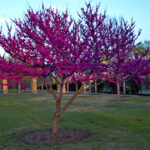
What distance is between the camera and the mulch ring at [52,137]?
295 inches

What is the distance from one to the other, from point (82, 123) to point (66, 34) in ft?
15.8

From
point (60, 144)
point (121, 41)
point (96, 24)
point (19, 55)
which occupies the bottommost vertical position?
point (60, 144)

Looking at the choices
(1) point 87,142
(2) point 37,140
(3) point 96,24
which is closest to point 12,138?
(2) point 37,140

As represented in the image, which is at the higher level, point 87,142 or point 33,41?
point 33,41

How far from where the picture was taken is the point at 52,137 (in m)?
7.80

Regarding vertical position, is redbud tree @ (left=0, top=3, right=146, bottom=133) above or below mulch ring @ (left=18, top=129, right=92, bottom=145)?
above

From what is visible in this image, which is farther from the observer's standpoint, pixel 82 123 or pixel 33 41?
pixel 82 123

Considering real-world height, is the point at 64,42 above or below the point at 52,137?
above

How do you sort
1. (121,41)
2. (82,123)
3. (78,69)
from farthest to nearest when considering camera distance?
(82,123), (121,41), (78,69)

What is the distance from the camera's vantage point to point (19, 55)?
701 centimetres

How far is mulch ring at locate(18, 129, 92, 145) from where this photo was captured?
7.48 metres

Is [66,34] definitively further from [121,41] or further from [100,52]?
[121,41]

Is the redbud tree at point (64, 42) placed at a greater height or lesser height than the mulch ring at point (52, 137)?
greater

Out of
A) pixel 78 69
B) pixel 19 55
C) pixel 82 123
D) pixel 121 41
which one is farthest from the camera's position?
pixel 82 123
